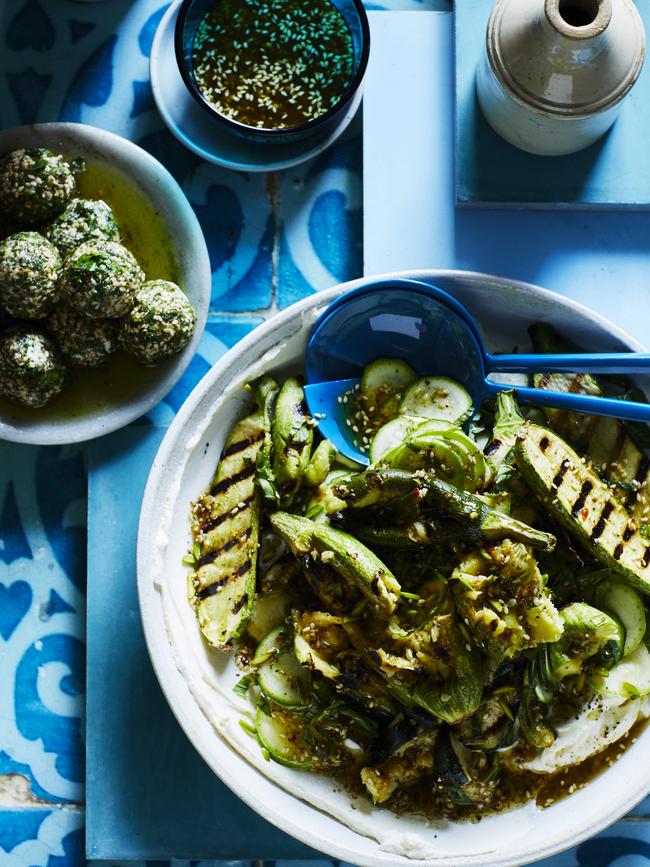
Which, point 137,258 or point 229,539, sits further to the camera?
point 137,258

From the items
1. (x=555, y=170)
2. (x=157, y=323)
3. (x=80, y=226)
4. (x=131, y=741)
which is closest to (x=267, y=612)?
(x=131, y=741)

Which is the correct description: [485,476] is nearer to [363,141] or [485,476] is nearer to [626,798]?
[626,798]

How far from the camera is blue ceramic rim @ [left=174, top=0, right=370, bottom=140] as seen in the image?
1.73 m

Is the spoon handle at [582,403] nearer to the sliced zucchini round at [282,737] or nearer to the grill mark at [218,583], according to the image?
the grill mark at [218,583]

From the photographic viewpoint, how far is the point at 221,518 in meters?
1.63

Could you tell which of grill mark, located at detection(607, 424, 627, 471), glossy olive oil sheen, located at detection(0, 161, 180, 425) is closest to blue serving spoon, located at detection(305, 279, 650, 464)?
grill mark, located at detection(607, 424, 627, 471)

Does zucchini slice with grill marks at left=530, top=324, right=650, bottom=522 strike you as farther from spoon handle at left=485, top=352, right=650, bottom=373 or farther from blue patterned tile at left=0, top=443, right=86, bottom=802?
blue patterned tile at left=0, top=443, right=86, bottom=802

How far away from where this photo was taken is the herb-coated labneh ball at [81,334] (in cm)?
168

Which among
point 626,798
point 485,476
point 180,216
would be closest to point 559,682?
point 626,798

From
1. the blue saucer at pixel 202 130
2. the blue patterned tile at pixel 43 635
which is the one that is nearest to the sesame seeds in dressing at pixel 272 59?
the blue saucer at pixel 202 130

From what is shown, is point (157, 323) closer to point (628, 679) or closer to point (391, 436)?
point (391, 436)

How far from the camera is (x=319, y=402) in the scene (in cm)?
165

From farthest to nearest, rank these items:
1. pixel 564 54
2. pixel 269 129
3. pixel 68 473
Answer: pixel 68 473 < pixel 269 129 < pixel 564 54

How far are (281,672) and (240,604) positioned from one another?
142 mm
